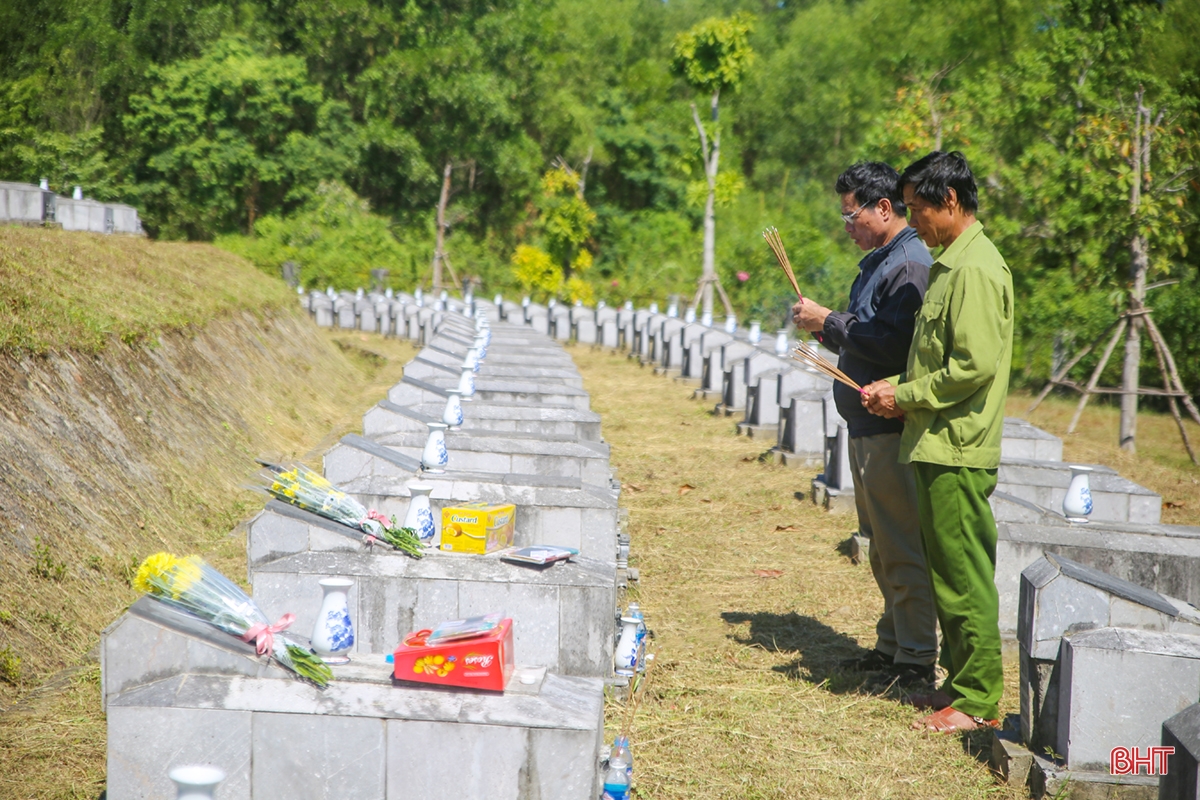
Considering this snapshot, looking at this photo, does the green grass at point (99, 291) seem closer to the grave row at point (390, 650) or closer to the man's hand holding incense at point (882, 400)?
the grave row at point (390, 650)

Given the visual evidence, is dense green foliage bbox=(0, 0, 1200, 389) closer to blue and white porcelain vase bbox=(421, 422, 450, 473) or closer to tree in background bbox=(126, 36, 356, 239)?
tree in background bbox=(126, 36, 356, 239)

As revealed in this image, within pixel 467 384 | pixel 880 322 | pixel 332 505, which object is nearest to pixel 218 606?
pixel 332 505

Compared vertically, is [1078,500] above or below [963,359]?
below

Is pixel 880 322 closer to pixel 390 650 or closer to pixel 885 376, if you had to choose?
pixel 885 376

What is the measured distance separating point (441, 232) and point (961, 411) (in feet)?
112

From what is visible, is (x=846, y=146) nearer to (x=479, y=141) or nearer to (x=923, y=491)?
(x=479, y=141)

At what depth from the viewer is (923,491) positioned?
3939 mm

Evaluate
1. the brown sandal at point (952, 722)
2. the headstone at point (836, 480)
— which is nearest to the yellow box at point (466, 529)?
the brown sandal at point (952, 722)

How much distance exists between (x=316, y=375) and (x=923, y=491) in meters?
10.5

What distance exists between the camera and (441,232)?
3672 cm

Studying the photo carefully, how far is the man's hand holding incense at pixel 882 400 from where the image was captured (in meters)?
4.05

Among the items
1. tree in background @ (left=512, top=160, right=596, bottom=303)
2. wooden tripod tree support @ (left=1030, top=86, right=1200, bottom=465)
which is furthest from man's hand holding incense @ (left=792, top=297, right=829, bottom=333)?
tree in background @ (left=512, top=160, right=596, bottom=303)

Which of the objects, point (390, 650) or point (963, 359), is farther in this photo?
point (390, 650)

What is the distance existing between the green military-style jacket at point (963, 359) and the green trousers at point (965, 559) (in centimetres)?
7
